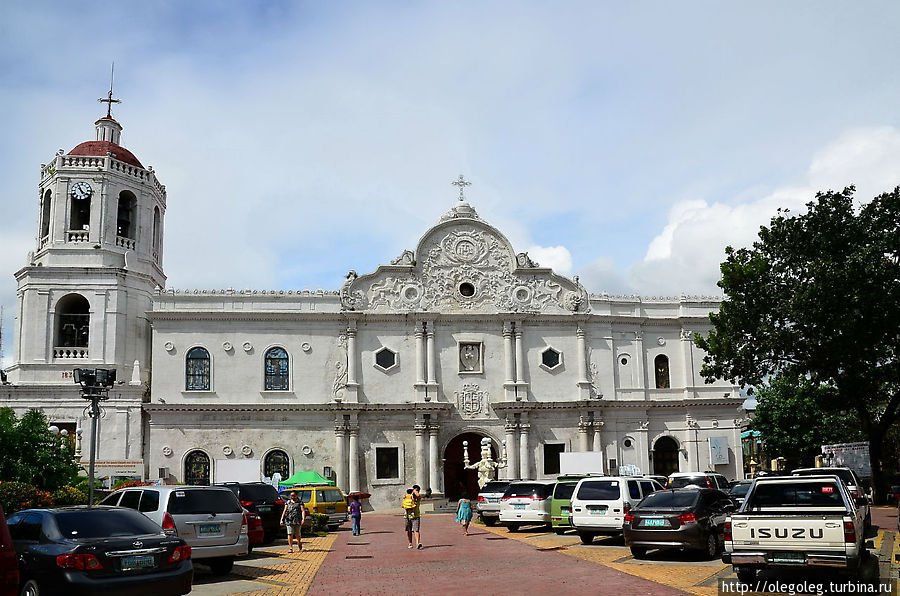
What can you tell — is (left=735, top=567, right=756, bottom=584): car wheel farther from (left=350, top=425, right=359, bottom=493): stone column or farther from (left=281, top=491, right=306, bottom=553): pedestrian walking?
(left=350, top=425, right=359, bottom=493): stone column

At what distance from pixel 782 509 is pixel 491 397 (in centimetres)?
2785

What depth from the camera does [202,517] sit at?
1477 centimetres

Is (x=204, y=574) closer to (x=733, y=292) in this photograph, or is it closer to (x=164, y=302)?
(x=733, y=292)


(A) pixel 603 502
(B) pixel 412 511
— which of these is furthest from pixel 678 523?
(B) pixel 412 511

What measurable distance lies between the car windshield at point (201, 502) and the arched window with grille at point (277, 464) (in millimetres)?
23030

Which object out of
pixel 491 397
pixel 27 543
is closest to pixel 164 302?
pixel 491 397

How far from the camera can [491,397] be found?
4000cm

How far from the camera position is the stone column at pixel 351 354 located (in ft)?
128

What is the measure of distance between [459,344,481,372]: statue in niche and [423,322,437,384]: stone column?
144cm

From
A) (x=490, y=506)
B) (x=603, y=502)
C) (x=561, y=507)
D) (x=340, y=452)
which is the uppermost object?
(x=340, y=452)

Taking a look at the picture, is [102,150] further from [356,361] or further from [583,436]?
[583,436]

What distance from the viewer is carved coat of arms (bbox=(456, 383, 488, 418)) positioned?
39688 mm

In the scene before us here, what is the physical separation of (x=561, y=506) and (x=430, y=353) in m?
18.3

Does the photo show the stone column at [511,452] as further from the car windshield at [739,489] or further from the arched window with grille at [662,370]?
the car windshield at [739,489]
